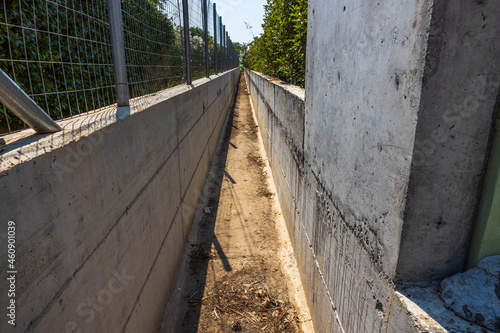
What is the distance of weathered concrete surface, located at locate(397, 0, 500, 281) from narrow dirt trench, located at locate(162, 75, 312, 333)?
184 centimetres

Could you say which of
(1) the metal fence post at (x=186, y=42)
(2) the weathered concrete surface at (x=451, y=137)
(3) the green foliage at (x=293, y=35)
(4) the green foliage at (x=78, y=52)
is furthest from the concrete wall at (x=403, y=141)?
(1) the metal fence post at (x=186, y=42)

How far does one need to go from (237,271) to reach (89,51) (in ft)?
8.75

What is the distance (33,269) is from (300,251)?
2689mm

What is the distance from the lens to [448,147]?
116 centimetres

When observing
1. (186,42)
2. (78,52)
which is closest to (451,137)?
(78,52)

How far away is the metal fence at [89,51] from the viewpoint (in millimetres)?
1717

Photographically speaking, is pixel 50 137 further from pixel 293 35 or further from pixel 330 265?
pixel 293 35

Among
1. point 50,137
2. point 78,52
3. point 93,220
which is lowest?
point 93,220

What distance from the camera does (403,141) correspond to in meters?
1.21

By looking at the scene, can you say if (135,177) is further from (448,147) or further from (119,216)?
(448,147)

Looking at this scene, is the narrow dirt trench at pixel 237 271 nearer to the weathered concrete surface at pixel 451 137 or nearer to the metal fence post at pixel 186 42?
the weathered concrete surface at pixel 451 137

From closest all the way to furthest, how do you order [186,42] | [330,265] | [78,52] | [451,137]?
[451,137] < [78,52] < [330,265] < [186,42]

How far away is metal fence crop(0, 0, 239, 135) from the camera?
1.72 metres

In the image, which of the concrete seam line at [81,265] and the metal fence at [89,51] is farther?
the metal fence at [89,51]
